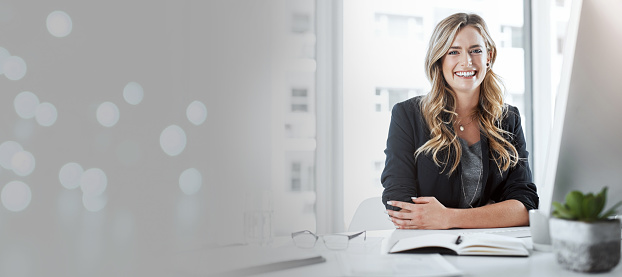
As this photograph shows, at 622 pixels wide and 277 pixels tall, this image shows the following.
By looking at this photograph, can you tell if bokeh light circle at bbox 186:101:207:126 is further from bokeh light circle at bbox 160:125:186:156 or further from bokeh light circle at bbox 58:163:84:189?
bokeh light circle at bbox 58:163:84:189

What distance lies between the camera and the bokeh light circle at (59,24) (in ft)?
3.49

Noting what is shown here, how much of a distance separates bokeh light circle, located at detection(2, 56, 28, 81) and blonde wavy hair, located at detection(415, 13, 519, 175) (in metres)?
1.19

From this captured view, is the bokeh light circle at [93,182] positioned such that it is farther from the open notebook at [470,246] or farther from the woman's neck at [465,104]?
the woman's neck at [465,104]

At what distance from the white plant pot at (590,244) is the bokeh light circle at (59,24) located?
1.07 metres

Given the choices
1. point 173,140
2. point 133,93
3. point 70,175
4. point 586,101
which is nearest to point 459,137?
point 586,101

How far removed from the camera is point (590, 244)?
2.26 ft

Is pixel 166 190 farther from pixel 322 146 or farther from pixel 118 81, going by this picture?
pixel 322 146

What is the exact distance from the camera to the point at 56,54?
3.49ft

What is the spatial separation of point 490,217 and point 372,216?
576 millimetres

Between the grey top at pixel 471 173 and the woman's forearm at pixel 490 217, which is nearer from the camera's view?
the woman's forearm at pixel 490 217

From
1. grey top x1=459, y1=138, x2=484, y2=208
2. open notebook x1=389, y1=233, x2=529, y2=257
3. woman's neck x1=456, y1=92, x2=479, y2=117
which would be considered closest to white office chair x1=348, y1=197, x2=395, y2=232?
grey top x1=459, y1=138, x2=484, y2=208

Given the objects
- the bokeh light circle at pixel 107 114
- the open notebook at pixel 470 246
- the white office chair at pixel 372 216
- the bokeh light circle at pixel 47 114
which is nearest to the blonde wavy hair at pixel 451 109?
the white office chair at pixel 372 216

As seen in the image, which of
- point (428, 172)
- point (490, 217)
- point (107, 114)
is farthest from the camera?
point (428, 172)

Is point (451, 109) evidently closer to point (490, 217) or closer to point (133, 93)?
point (490, 217)
